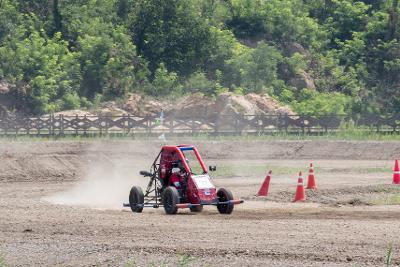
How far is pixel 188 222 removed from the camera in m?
21.0

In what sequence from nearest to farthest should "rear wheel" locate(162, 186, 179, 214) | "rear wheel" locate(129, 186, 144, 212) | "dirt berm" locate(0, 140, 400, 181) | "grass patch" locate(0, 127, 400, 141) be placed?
1. "rear wheel" locate(162, 186, 179, 214)
2. "rear wheel" locate(129, 186, 144, 212)
3. "dirt berm" locate(0, 140, 400, 181)
4. "grass patch" locate(0, 127, 400, 141)

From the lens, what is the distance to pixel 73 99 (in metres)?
63.0

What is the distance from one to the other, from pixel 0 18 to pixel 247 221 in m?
49.5

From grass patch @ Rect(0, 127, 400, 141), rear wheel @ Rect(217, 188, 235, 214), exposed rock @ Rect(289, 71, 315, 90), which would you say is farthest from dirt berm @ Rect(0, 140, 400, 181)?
exposed rock @ Rect(289, 71, 315, 90)

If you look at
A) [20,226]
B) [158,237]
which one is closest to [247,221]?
[158,237]

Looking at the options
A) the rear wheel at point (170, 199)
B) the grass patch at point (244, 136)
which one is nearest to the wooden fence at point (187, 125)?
the grass patch at point (244, 136)

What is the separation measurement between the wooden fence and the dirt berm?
150 inches

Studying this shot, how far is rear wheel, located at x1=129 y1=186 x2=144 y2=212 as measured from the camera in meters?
24.0

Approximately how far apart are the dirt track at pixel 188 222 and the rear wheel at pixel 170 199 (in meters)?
0.29

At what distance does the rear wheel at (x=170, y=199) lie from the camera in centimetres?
2267

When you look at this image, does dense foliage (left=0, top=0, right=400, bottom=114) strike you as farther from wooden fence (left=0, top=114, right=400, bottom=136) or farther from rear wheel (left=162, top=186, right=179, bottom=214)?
rear wheel (left=162, top=186, right=179, bottom=214)

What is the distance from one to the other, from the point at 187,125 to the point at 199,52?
17.4m

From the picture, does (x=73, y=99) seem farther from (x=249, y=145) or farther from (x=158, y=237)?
(x=158, y=237)

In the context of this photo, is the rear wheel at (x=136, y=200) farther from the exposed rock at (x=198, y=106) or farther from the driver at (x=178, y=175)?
the exposed rock at (x=198, y=106)
